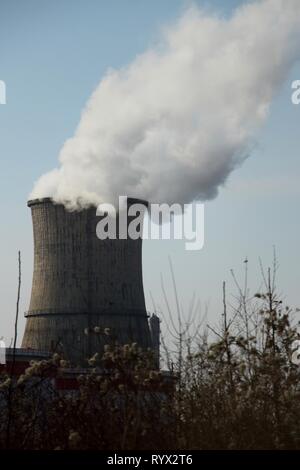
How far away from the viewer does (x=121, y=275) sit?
2297 centimetres

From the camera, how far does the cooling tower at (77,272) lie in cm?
2264

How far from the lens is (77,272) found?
2272cm

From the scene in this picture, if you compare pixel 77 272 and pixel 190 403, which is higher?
pixel 77 272

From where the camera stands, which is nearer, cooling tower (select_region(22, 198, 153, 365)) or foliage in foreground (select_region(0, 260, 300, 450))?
foliage in foreground (select_region(0, 260, 300, 450))

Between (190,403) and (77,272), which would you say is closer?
(190,403)

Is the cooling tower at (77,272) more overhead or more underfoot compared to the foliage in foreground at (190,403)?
more overhead

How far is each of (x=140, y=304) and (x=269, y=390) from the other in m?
17.9

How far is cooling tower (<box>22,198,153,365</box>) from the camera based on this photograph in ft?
74.3

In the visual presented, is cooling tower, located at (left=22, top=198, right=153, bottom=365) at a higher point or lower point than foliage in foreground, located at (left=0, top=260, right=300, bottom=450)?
higher

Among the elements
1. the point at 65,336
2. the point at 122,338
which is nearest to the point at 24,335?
the point at 65,336

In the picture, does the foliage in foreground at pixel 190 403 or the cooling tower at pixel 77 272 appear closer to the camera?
the foliage in foreground at pixel 190 403
